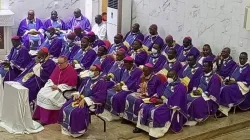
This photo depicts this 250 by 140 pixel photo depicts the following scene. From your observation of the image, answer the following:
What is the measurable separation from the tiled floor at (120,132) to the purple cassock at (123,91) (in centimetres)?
31

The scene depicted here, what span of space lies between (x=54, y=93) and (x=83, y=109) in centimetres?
93

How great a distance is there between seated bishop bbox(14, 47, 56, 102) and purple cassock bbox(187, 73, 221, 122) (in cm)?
288

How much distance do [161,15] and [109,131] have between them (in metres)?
4.72

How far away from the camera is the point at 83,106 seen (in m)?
9.12

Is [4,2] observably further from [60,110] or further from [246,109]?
[246,109]

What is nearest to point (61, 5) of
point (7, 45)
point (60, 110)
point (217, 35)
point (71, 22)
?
point (71, 22)

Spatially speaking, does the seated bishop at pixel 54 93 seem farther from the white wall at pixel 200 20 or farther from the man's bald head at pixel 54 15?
the man's bald head at pixel 54 15

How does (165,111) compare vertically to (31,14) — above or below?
below

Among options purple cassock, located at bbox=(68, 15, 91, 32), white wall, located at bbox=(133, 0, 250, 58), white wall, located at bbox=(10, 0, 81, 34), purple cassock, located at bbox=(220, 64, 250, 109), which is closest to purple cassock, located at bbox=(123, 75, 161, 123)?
purple cassock, located at bbox=(220, 64, 250, 109)

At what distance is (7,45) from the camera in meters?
14.3

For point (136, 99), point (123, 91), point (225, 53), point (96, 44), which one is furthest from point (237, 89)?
point (96, 44)

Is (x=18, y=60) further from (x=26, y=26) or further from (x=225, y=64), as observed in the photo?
(x=225, y=64)

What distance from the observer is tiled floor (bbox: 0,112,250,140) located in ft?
30.0

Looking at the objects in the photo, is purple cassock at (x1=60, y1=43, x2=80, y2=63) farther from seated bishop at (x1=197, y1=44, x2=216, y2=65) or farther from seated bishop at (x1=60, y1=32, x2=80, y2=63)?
seated bishop at (x1=197, y1=44, x2=216, y2=65)
